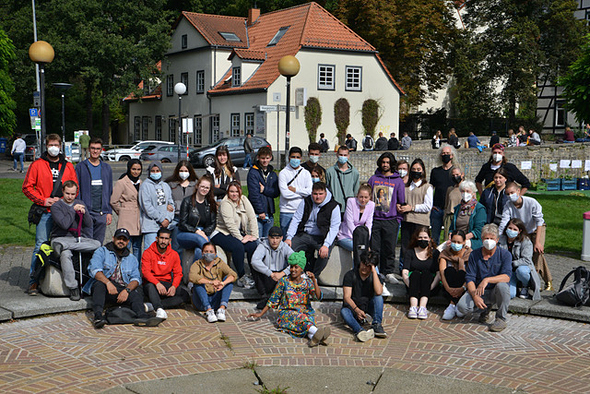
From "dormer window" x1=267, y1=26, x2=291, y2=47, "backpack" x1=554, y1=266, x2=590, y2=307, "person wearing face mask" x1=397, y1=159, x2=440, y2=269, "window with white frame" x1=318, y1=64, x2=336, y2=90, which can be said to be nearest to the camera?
"backpack" x1=554, y1=266, x2=590, y2=307

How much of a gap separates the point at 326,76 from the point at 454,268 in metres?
33.6

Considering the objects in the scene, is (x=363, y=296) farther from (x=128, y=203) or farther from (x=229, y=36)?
(x=229, y=36)

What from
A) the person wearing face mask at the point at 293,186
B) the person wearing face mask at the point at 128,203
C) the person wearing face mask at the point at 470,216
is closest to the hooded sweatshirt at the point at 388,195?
the person wearing face mask at the point at 470,216

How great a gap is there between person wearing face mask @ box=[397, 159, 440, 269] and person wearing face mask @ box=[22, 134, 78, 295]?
4.91 metres

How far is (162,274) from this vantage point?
9.14 meters

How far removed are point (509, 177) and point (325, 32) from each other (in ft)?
108

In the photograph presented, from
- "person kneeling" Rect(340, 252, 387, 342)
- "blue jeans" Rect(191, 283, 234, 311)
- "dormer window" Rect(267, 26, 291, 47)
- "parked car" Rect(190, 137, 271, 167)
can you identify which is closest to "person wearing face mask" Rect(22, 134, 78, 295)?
"blue jeans" Rect(191, 283, 234, 311)

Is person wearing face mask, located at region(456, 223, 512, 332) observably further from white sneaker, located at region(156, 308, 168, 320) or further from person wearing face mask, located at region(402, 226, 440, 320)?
white sneaker, located at region(156, 308, 168, 320)

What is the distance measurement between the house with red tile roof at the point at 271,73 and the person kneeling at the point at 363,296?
29.3m

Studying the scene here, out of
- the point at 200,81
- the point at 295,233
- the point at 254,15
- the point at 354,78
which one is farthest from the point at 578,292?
the point at 254,15

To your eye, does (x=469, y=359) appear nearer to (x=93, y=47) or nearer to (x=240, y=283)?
(x=240, y=283)

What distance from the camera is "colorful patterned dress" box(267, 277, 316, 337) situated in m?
8.27

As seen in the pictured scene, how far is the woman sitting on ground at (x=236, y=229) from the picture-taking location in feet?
33.2

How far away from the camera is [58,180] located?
9680 mm
